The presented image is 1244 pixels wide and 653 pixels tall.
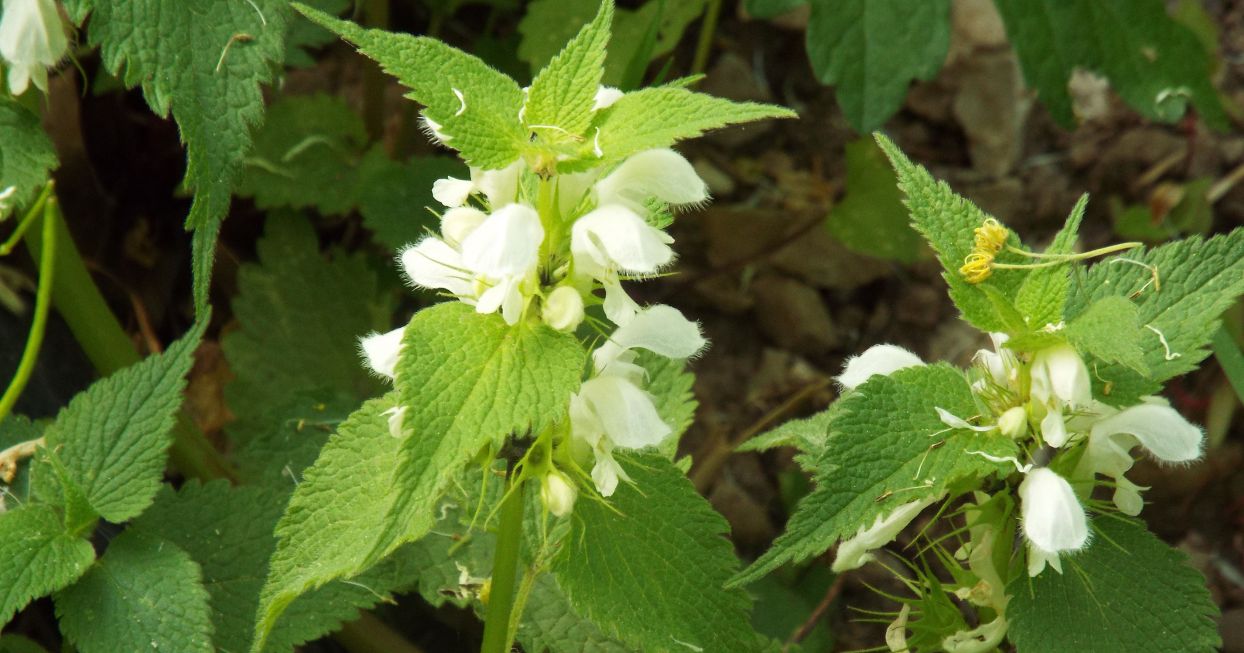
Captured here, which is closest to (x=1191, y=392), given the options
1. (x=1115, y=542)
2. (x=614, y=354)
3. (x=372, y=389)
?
(x=1115, y=542)

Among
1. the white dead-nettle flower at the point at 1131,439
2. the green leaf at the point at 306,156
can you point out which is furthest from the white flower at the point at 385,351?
the green leaf at the point at 306,156

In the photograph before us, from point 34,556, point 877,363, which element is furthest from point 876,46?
point 34,556

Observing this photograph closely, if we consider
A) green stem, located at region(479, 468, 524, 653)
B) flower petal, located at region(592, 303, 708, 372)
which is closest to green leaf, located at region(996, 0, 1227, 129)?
flower petal, located at region(592, 303, 708, 372)

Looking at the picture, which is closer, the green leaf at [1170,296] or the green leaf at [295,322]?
the green leaf at [1170,296]

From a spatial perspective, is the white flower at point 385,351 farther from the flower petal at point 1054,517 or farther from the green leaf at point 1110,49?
the green leaf at point 1110,49

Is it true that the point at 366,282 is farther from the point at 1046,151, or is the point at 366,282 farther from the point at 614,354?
the point at 1046,151

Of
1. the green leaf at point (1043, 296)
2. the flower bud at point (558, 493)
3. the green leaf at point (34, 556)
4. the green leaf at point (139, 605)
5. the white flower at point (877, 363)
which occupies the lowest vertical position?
the green leaf at point (139, 605)

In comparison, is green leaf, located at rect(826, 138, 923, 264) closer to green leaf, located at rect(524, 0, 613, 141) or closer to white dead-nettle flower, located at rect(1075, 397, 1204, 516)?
white dead-nettle flower, located at rect(1075, 397, 1204, 516)

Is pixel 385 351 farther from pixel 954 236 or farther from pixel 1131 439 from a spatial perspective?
pixel 1131 439
